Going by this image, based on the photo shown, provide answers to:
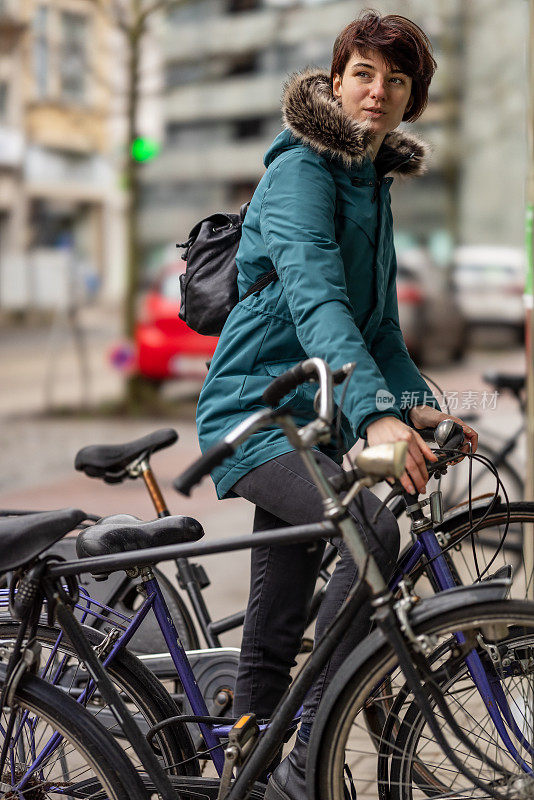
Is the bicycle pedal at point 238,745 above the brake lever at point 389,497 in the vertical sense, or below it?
below

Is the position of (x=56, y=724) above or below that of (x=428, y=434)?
below

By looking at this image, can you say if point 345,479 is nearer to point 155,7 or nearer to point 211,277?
point 211,277

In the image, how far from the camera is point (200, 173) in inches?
1923

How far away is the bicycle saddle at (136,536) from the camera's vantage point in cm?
264

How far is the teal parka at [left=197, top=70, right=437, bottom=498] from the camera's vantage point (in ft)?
8.00

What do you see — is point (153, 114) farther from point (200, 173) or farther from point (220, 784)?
point (220, 784)

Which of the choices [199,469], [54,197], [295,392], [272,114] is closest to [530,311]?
[295,392]

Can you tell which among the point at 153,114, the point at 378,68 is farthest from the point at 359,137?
the point at 153,114

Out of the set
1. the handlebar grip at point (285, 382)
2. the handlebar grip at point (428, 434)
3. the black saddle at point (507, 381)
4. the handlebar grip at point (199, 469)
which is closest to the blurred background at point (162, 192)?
the handlebar grip at point (428, 434)

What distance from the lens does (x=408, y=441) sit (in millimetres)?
2324

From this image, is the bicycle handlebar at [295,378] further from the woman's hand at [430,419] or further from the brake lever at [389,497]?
the woman's hand at [430,419]

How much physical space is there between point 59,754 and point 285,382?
1.01 meters

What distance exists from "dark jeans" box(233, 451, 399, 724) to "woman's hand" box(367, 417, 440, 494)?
0.12 m

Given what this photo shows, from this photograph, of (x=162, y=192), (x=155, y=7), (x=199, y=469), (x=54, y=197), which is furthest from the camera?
(x=162, y=192)
